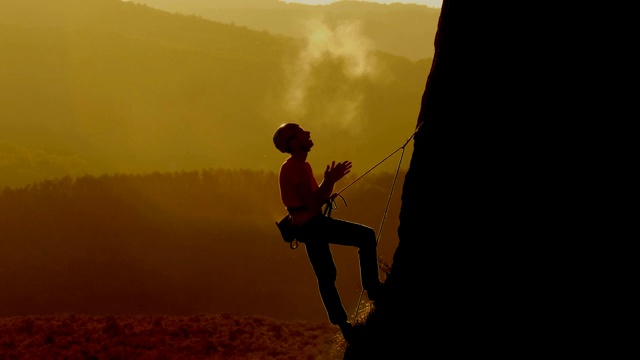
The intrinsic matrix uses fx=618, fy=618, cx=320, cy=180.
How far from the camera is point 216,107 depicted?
244 ft

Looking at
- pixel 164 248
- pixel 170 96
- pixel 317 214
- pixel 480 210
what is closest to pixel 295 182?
pixel 317 214

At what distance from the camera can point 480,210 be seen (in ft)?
17.1

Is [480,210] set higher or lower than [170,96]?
lower

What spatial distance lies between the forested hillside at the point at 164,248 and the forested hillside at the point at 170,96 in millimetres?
23720

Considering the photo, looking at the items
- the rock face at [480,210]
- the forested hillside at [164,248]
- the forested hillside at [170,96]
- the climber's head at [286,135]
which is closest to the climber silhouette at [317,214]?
the climber's head at [286,135]

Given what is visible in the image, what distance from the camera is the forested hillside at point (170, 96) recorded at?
58.8 m

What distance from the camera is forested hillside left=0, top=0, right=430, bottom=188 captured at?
193 feet

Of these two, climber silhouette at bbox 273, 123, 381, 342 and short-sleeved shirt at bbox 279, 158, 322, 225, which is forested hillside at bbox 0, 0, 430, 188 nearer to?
climber silhouette at bbox 273, 123, 381, 342

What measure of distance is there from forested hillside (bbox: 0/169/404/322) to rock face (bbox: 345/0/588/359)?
11118mm

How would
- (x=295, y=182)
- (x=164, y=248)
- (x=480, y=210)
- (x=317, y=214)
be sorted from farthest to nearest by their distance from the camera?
(x=164, y=248)
(x=317, y=214)
(x=295, y=182)
(x=480, y=210)

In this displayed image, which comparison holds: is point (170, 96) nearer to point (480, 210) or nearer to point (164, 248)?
point (164, 248)

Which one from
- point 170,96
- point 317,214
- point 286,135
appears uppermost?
point 170,96

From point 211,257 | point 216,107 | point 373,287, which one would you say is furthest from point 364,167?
point 373,287

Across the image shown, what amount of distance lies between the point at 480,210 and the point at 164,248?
18.1 m
